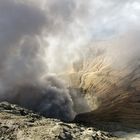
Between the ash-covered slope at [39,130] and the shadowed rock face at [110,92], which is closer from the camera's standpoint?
the ash-covered slope at [39,130]

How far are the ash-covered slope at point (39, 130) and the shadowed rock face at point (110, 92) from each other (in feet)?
14.8

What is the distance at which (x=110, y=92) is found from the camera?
32.3 m

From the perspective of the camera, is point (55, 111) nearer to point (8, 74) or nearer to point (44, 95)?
point (44, 95)

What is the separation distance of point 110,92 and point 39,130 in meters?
14.5

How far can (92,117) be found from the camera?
25109mm

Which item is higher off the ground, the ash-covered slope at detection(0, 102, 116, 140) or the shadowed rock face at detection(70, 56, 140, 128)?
the shadowed rock face at detection(70, 56, 140, 128)

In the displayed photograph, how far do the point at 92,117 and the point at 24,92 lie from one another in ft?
38.7

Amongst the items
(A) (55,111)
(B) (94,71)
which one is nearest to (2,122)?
(A) (55,111)

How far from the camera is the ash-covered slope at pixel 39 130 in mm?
18125

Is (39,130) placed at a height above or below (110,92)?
below

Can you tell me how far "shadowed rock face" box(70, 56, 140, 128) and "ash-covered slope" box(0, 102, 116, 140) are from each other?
4511 mm

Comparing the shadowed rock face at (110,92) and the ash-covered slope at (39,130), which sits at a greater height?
the shadowed rock face at (110,92)

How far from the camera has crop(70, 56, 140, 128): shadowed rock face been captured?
25406mm

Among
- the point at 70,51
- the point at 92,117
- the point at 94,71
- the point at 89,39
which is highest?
the point at 89,39
